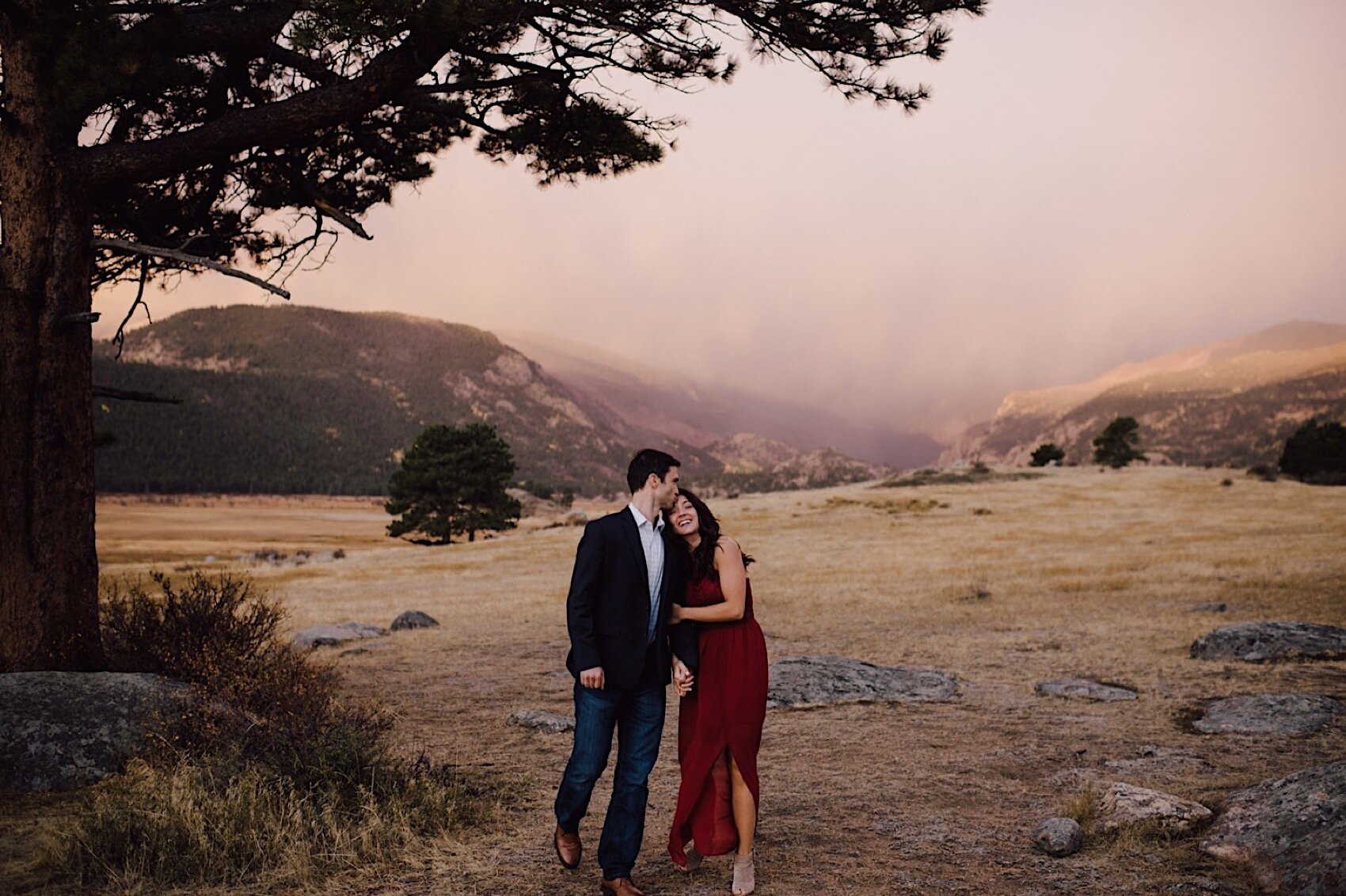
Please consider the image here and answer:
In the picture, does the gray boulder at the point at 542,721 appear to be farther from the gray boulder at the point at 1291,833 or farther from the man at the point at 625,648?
the gray boulder at the point at 1291,833

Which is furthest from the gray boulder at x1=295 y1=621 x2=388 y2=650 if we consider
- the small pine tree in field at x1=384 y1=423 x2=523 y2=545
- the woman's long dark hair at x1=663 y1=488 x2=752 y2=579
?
the small pine tree in field at x1=384 y1=423 x2=523 y2=545

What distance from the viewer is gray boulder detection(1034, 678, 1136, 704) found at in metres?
10.4

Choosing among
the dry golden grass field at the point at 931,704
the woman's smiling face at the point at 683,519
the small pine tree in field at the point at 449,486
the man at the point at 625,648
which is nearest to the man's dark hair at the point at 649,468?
the man at the point at 625,648

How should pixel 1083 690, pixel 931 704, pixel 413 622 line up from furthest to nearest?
pixel 413 622
pixel 1083 690
pixel 931 704

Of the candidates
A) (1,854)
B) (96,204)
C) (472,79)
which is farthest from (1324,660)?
(96,204)

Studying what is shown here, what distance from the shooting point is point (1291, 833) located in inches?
202

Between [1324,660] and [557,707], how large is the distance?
32.8 ft

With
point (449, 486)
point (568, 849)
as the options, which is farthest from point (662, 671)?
point (449, 486)

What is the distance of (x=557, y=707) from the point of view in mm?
10328

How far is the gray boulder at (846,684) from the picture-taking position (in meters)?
10.4

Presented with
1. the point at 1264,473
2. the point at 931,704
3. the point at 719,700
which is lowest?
the point at 931,704

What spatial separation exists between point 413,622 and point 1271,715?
14.5m

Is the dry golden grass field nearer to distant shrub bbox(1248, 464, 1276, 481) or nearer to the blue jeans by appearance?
the blue jeans

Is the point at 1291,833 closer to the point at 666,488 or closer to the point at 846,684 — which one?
the point at 666,488
